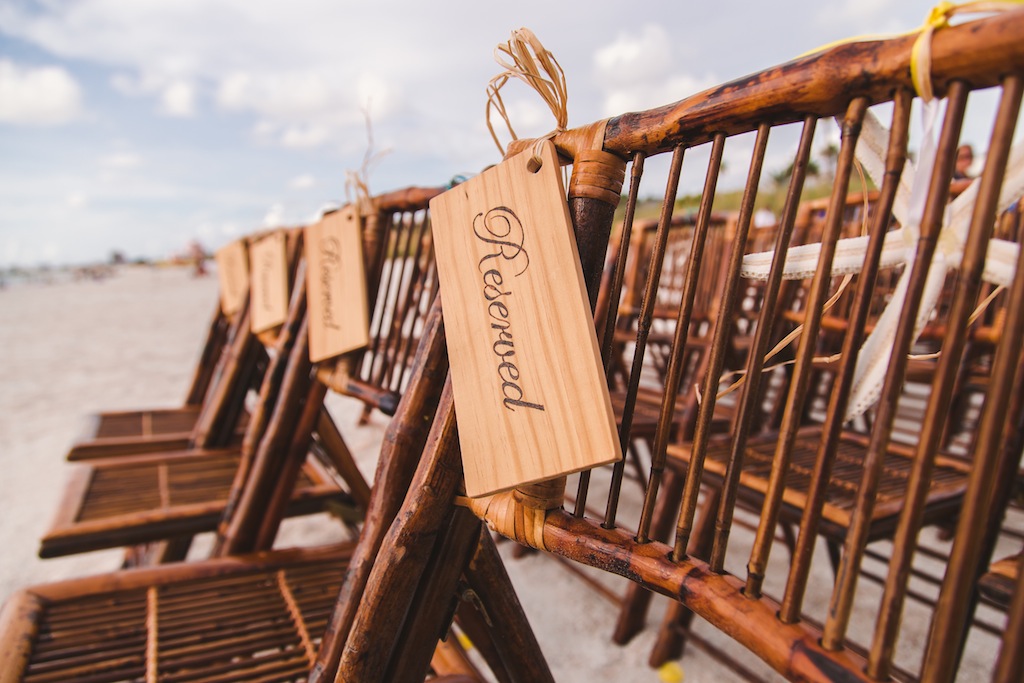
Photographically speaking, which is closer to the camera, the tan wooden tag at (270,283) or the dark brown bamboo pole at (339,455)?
the dark brown bamboo pole at (339,455)

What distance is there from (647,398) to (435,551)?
57.7 inches

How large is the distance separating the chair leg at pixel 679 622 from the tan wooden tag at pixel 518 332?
95cm

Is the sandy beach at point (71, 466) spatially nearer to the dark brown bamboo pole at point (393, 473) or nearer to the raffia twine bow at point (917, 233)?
the dark brown bamboo pole at point (393, 473)

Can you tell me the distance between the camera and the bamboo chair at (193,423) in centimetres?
169

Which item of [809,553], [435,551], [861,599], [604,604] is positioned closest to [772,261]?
[809,553]

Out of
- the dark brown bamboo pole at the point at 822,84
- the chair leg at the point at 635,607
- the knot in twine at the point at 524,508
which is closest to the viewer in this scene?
the dark brown bamboo pole at the point at 822,84

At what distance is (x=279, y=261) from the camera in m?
1.46

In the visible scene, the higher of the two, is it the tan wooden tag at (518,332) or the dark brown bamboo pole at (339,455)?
the tan wooden tag at (518,332)

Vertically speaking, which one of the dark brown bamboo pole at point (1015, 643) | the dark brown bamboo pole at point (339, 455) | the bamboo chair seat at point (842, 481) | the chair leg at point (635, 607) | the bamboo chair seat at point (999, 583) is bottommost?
the chair leg at point (635, 607)

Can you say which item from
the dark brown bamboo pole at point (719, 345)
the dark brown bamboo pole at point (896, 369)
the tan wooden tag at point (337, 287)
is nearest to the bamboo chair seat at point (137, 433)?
the tan wooden tag at point (337, 287)

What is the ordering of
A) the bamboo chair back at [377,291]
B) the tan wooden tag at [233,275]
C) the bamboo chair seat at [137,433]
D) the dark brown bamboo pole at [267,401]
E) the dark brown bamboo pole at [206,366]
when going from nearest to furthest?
the bamboo chair back at [377,291] → the dark brown bamboo pole at [267,401] → the bamboo chair seat at [137,433] → the tan wooden tag at [233,275] → the dark brown bamboo pole at [206,366]

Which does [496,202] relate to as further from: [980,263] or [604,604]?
[604,604]

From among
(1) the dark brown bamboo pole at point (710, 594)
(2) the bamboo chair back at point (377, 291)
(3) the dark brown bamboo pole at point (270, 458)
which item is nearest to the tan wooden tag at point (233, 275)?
(3) the dark brown bamboo pole at point (270, 458)

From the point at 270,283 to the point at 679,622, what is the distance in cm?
130
